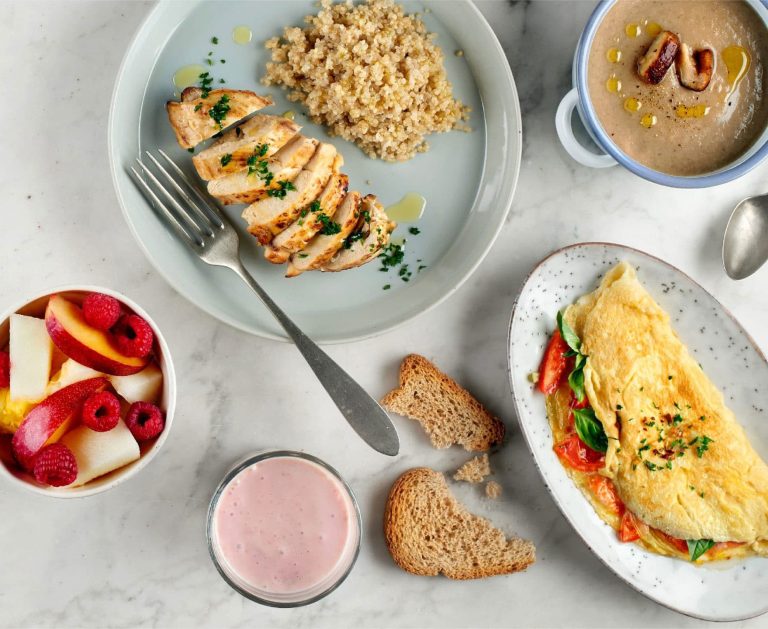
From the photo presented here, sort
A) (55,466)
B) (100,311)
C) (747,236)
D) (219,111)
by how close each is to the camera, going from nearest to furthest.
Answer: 1. (55,466)
2. (100,311)
3. (219,111)
4. (747,236)

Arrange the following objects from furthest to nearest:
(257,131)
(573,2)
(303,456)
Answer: (573,2)
(303,456)
(257,131)

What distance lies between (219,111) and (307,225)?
40 cm

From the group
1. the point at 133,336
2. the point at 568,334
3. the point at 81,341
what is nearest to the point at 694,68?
the point at 568,334

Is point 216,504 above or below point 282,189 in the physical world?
below

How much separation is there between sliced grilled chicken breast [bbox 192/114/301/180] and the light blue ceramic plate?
15 centimetres

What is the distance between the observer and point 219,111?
201 centimetres

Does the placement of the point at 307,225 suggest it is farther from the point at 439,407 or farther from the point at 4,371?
the point at 4,371

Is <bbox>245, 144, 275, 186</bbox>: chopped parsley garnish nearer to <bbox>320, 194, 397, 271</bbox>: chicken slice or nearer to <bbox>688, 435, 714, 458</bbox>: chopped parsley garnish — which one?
<bbox>320, 194, 397, 271</bbox>: chicken slice

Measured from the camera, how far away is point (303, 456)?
221cm

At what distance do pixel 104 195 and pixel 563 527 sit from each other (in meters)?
1.88

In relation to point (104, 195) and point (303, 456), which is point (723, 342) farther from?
point (104, 195)

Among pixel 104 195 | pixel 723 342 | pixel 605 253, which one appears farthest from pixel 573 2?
pixel 104 195

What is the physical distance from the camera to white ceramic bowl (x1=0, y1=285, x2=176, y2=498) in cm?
187

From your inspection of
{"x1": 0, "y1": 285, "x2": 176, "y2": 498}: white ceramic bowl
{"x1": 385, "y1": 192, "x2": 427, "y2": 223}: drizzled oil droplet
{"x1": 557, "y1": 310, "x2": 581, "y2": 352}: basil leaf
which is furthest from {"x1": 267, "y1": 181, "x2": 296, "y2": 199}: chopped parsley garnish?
{"x1": 557, "y1": 310, "x2": 581, "y2": 352}: basil leaf
